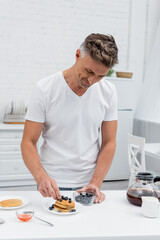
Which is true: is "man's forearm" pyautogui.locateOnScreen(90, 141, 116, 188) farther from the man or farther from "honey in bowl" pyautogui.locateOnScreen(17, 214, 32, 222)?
"honey in bowl" pyautogui.locateOnScreen(17, 214, 32, 222)

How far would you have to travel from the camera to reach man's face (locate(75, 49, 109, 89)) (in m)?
1.46

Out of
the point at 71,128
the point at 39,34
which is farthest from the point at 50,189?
the point at 39,34

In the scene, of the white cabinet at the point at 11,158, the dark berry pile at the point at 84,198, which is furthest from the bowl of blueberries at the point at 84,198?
the white cabinet at the point at 11,158

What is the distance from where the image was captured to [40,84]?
1.66 m

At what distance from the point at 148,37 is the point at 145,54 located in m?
0.29

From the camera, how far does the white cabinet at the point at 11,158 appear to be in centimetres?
411

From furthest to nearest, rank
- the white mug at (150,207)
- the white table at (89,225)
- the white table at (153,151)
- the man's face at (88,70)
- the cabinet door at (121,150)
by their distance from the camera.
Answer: the cabinet door at (121,150), the white table at (153,151), the man's face at (88,70), the white mug at (150,207), the white table at (89,225)

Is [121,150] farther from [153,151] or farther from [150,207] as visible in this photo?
[150,207]

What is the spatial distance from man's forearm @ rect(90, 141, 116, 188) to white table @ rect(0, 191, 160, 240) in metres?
0.22

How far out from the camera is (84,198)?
1479mm

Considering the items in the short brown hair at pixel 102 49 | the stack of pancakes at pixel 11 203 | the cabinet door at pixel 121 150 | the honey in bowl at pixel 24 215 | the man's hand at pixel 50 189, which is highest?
the short brown hair at pixel 102 49

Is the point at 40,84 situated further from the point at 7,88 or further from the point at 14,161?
the point at 7,88

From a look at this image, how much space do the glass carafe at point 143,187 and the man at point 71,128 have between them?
167 mm

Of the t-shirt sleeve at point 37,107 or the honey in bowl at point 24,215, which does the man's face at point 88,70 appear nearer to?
the t-shirt sleeve at point 37,107
